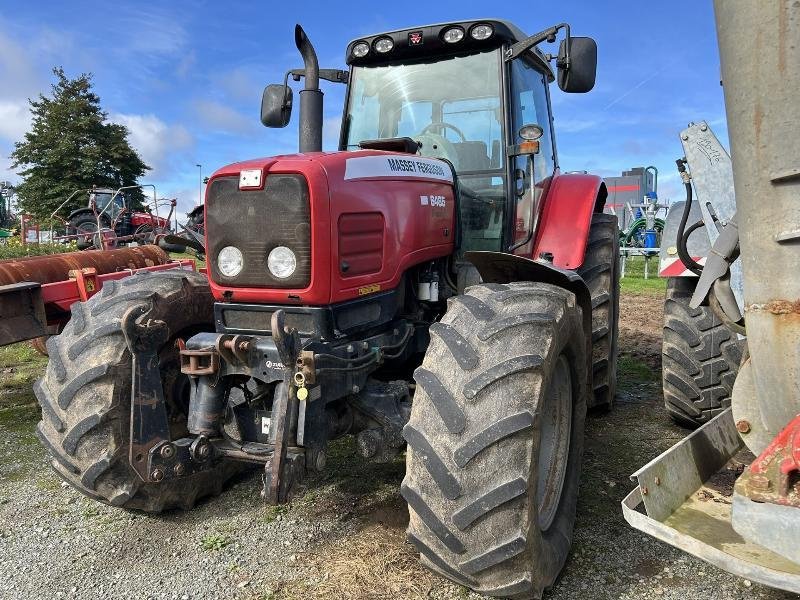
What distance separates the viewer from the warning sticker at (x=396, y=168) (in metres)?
2.82

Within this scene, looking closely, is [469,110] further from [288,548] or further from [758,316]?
[288,548]

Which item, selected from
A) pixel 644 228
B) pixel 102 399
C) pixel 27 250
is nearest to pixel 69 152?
pixel 27 250

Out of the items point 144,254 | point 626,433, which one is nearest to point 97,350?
point 626,433

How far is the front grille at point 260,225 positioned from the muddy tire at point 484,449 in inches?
27.1

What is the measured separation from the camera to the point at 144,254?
6.42m

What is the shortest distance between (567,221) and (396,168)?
1.50m

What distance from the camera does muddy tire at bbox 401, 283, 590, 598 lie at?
2111 millimetres

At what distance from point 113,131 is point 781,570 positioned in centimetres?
4349

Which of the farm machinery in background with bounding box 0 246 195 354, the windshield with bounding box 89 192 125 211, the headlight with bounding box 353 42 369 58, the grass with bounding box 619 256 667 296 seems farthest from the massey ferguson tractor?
the windshield with bounding box 89 192 125 211

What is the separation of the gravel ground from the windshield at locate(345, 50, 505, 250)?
1568 mm

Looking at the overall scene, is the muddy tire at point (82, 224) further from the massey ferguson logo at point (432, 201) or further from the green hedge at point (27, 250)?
→ the massey ferguson logo at point (432, 201)

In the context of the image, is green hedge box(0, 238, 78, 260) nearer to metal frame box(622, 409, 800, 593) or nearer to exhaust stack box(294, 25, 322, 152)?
exhaust stack box(294, 25, 322, 152)

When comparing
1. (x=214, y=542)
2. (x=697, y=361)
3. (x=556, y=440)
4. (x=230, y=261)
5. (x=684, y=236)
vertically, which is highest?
(x=684, y=236)

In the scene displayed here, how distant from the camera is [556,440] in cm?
288
